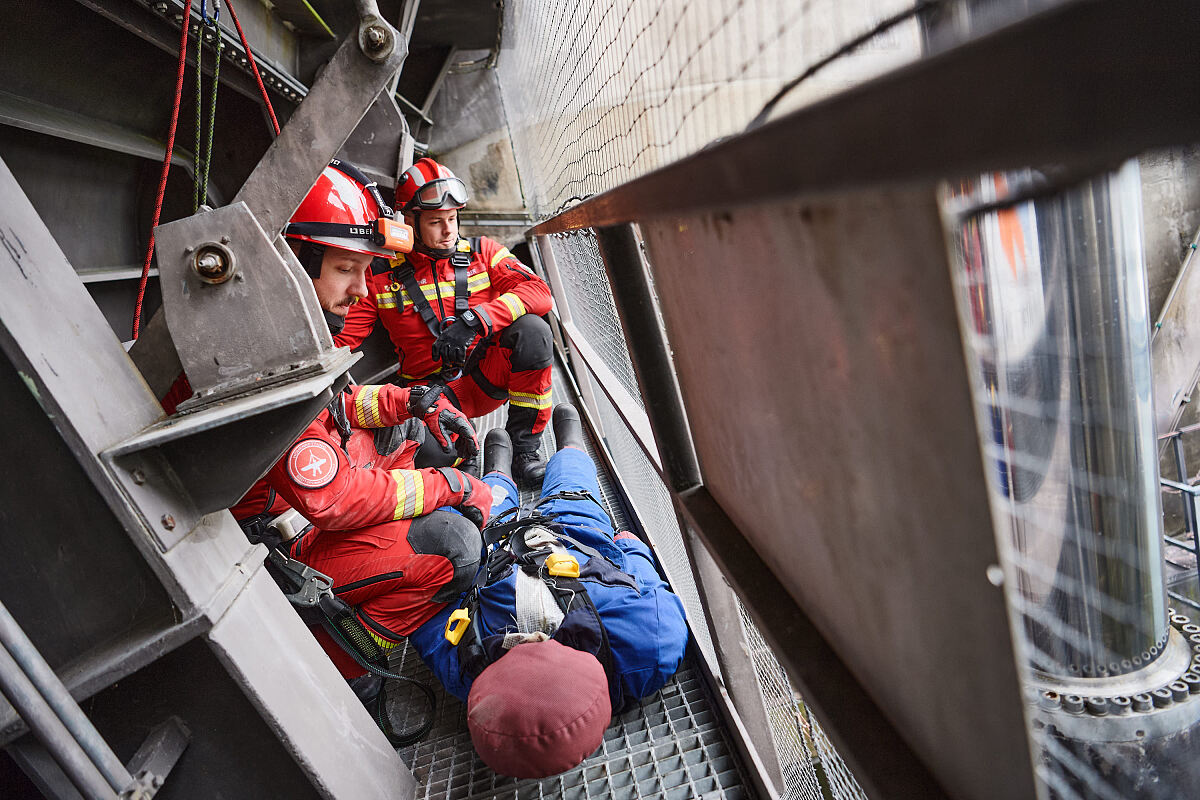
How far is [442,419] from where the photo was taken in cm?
340

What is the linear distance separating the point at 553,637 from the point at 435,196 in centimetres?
295

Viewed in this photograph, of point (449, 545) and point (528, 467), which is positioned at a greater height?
point (449, 545)

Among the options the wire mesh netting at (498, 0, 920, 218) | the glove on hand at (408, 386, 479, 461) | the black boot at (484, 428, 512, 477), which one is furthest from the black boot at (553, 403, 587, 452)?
the wire mesh netting at (498, 0, 920, 218)

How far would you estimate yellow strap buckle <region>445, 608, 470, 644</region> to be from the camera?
2.26 m

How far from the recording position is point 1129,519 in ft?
3.13

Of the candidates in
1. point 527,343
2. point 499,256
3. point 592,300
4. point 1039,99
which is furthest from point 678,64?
point 499,256

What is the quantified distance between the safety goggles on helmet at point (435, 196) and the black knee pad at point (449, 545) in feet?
7.24

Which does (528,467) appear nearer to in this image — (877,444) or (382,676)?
(382,676)

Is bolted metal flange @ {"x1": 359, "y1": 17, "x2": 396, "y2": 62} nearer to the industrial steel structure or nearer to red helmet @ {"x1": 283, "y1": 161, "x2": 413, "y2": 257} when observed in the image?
the industrial steel structure

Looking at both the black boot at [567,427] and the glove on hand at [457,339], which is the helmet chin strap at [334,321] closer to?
the glove on hand at [457,339]

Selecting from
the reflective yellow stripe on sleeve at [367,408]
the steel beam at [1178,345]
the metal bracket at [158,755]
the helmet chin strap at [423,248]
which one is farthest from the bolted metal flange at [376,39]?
the steel beam at [1178,345]

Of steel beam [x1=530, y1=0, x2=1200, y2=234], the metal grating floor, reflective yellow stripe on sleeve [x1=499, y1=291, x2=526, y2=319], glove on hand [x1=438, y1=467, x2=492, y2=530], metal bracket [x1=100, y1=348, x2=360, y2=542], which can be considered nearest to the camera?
steel beam [x1=530, y1=0, x2=1200, y2=234]

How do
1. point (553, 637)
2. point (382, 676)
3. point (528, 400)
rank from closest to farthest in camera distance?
point (553, 637)
point (382, 676)
point (528, 400)

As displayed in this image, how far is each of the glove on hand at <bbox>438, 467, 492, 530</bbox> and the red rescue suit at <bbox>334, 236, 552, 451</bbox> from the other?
4.00 ft
